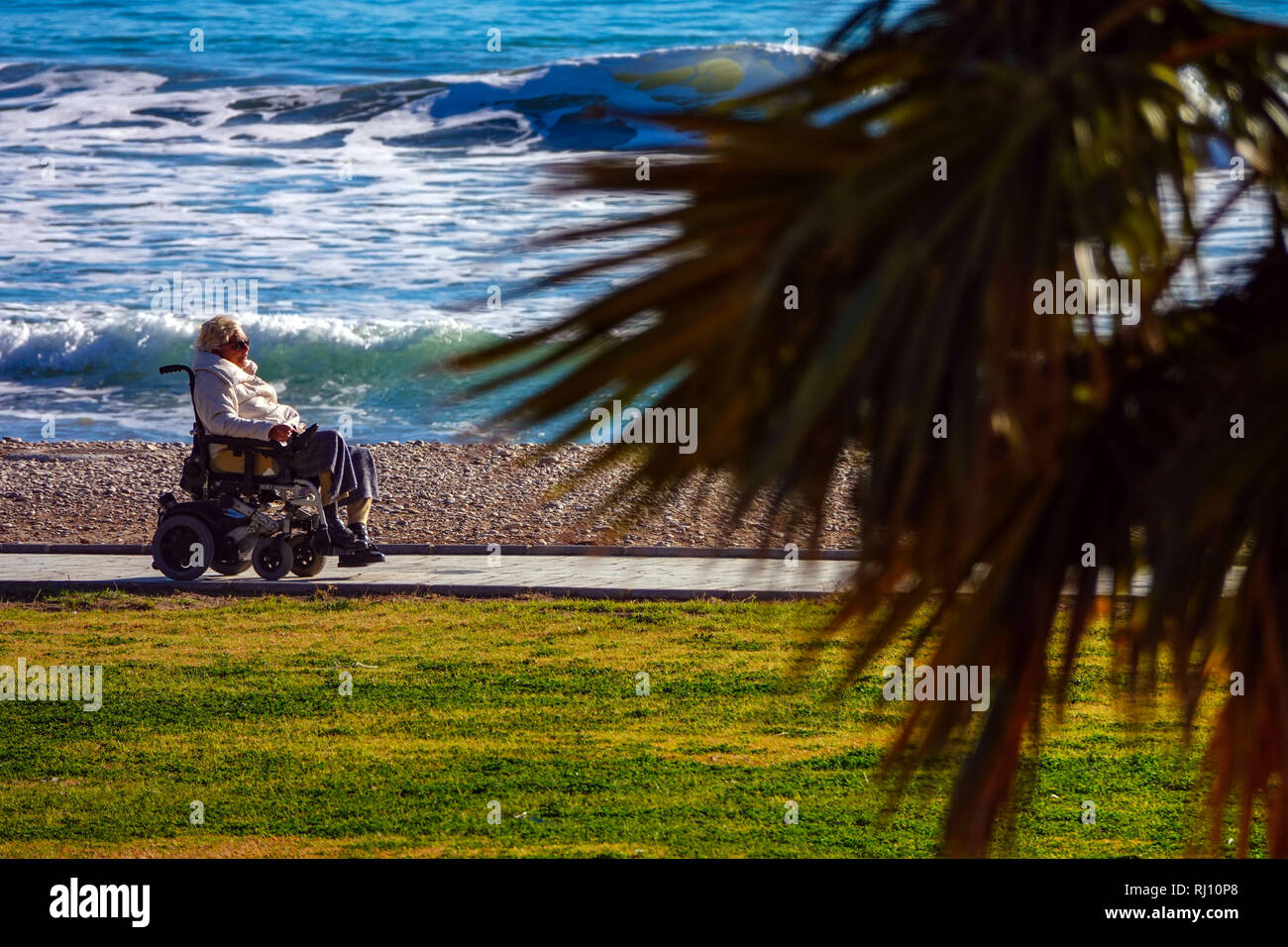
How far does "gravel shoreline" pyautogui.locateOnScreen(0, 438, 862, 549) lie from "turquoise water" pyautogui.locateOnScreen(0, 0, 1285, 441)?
10.4 feet

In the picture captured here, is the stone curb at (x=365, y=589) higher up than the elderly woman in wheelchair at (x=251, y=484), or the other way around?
the elderly woman in wheelchair at (x=251, y=484)

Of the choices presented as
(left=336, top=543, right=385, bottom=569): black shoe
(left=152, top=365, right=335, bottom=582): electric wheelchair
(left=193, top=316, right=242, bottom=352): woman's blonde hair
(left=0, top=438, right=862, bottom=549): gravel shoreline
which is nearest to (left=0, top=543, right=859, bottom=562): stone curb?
(left=0, top=438, right=862, bottom=549): gravel shoreline

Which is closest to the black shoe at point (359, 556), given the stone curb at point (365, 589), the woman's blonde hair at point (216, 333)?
the stone curb at point (365, 589)

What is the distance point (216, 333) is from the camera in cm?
921

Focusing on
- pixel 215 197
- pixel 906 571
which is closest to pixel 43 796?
pixel 906 571

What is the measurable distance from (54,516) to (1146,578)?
11.8m

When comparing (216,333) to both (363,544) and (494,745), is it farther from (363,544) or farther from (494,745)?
(494,745)

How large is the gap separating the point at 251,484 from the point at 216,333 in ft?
3.51

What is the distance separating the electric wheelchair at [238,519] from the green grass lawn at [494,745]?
70 centimetres

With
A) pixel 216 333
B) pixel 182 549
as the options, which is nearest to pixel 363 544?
pixel 182 549

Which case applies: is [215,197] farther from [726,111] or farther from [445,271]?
[726,111]

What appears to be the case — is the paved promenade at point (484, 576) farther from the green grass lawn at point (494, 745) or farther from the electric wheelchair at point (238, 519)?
the green grass lawn at point (494, 745)

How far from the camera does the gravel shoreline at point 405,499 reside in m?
11.3

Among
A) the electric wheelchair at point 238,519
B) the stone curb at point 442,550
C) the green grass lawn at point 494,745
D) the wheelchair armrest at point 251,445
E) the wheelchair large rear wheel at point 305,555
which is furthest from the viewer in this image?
the stone curb at point 442,550
